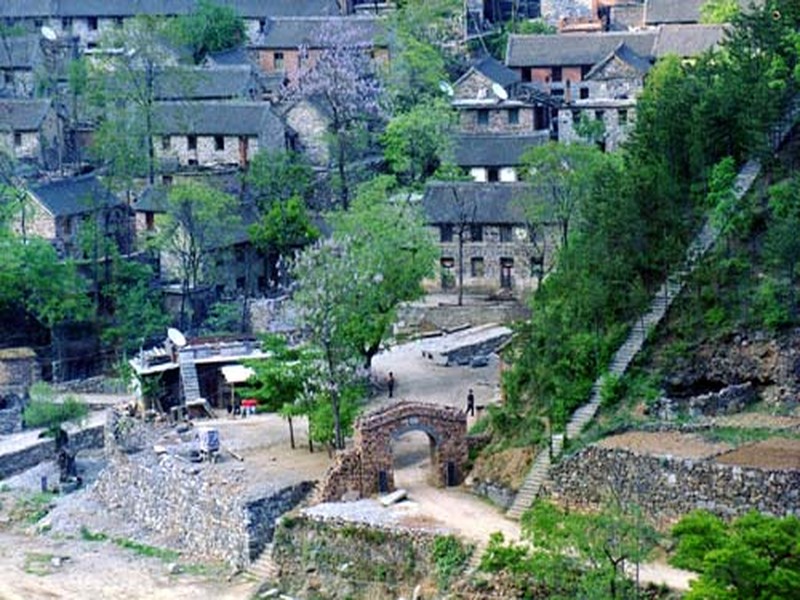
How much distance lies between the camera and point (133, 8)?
117 m

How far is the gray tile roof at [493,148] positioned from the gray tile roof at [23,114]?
18.3 m

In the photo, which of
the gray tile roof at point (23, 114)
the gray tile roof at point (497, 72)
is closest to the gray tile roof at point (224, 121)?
the gray tile roof at point (23, 114)

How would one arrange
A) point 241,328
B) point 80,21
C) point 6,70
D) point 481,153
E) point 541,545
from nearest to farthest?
point 541,545 → point 241,328 → point 481,153 → point 6,70 → point 80,21

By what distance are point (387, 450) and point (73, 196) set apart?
34919 millimetres

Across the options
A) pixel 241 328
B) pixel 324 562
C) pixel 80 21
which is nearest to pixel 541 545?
pixel 324 562

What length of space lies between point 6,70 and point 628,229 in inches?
2063

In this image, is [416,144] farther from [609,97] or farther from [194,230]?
[194,230]

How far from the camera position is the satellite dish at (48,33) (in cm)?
11219

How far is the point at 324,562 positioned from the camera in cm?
5900

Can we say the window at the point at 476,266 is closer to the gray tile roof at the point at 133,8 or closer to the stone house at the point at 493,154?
the stone house at the point at 493,154

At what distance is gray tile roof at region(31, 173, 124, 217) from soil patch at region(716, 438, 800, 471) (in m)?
42.4

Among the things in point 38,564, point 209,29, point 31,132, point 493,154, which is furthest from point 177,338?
point 209,29

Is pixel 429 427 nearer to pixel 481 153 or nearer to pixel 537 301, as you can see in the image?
pixel 537 301

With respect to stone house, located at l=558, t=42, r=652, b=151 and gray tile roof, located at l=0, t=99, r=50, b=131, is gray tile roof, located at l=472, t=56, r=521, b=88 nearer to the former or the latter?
stone house, located at l=558, t=42, r=652, b=151
